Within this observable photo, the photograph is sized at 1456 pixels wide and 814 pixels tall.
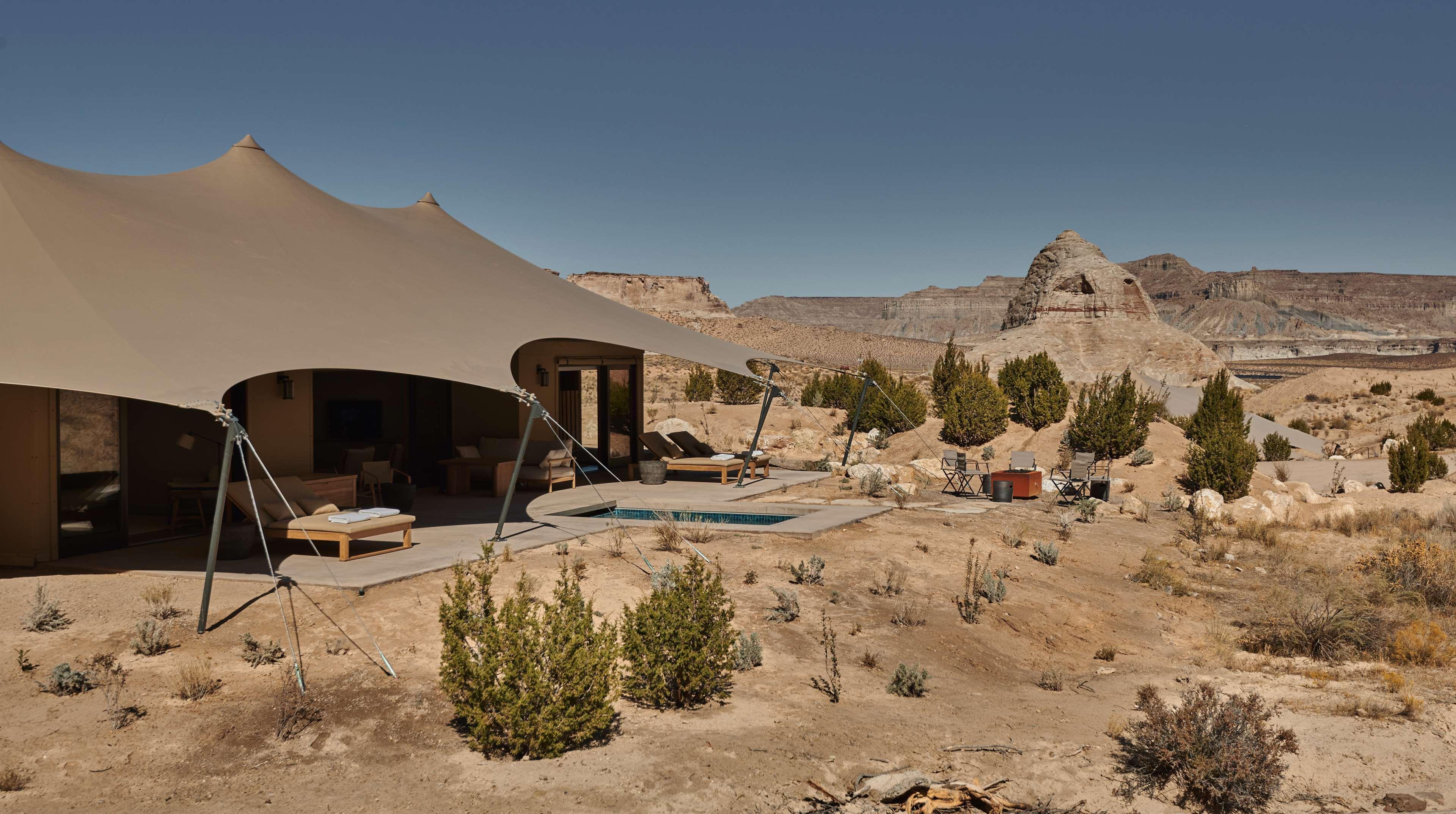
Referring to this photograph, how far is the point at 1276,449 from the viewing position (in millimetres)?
22172

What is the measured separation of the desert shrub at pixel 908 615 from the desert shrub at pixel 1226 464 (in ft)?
35.1

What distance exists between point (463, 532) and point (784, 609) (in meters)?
4.31

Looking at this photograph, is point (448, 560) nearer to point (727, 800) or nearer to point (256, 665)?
point (256, 665)

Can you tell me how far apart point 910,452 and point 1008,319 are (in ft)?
114

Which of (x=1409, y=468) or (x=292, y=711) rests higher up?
(x=1409, y=468)

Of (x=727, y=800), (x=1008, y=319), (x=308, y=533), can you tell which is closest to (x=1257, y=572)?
(x=727, y=800)

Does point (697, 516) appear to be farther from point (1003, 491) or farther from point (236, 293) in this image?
point (236, 293)

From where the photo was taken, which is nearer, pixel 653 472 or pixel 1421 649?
pixel 1421 649

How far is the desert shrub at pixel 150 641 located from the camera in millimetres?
6105

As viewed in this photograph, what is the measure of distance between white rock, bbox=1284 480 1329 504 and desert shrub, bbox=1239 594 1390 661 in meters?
8.69

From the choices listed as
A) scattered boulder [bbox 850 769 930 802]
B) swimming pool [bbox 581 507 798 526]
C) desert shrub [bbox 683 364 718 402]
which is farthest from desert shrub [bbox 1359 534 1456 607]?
desert shrub [bbox 683 364 718 402]

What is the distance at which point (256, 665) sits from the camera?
19.8 feet

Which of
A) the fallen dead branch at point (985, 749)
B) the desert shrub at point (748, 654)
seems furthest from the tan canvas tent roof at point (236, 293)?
the fallen dead branch at point (985, 749)

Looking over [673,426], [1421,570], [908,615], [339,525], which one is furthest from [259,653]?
[673,426]
